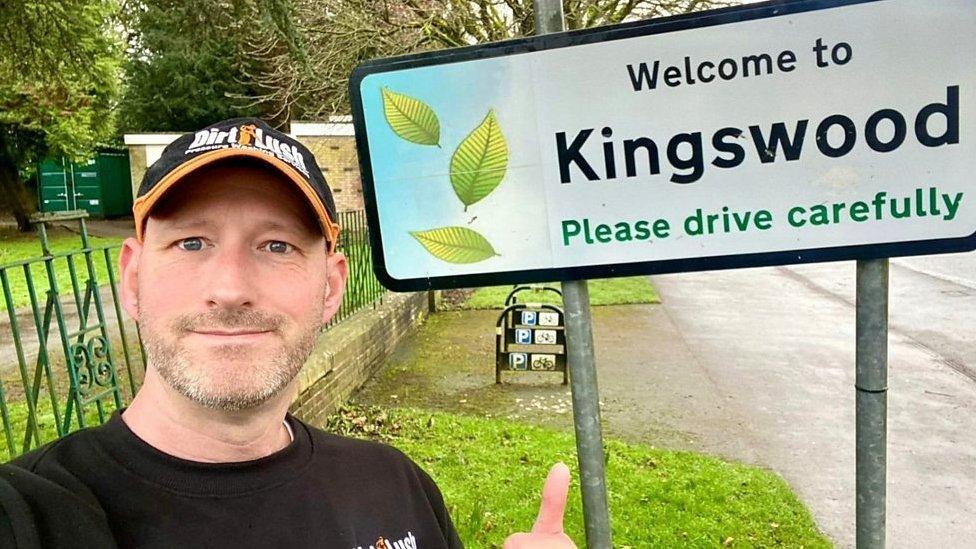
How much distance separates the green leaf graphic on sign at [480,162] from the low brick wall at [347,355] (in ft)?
8.22

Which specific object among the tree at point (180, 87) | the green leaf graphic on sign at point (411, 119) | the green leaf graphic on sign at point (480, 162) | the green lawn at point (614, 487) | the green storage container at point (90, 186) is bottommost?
the green lawn at point (614, 487)

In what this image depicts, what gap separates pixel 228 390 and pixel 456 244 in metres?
0.58

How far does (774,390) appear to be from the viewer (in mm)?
6391

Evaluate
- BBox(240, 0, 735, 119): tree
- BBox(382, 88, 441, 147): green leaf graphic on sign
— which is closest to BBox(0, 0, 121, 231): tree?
BBox(240, 0, 735, 119): tree

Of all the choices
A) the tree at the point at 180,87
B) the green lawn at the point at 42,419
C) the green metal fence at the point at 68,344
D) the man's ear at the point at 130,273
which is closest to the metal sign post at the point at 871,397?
the man's ear at the point at 130,273

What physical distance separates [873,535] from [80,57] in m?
6.70

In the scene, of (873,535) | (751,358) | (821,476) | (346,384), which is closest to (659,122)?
(873,535)

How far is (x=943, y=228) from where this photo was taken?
137 cm

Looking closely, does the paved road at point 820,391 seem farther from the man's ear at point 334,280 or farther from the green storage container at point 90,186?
the green storage container at point 90,186

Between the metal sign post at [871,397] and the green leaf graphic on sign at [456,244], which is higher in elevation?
the green leaf graphic on sign at [456,244]

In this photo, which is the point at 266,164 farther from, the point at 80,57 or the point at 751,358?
the point at 751,358

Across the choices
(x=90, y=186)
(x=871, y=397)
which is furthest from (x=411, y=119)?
(x=90, y=186)

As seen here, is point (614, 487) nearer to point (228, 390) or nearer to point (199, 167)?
point (228, 390)

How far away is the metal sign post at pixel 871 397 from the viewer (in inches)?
57.3
